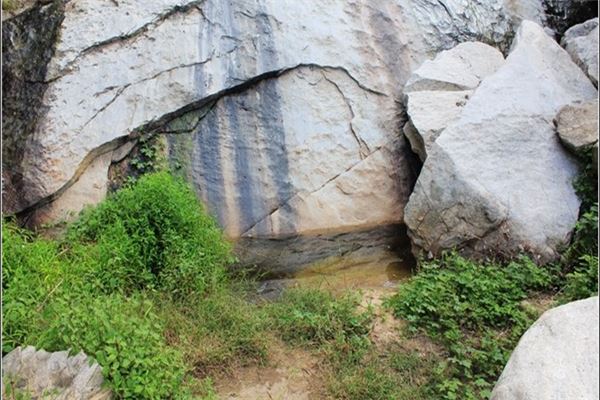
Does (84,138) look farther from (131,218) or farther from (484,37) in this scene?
(484,37)

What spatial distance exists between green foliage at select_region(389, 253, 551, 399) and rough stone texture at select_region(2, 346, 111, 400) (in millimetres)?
2063

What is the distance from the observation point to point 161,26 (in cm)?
633

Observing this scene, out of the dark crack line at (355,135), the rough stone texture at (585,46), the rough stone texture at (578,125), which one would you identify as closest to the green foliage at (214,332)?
the dark crack line at (355,135)

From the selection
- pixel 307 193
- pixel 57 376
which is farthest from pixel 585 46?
pixel 57 376

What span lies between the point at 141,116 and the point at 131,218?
128 centimetres

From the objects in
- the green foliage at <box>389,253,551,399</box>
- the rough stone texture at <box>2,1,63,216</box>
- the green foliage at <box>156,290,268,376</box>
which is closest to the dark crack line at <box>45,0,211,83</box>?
the rough stone texture at <box>2,1,63,216</box>

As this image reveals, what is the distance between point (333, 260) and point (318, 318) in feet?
4.85

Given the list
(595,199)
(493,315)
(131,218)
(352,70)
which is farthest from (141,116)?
(595,199)

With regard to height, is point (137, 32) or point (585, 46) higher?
point (137, 32)

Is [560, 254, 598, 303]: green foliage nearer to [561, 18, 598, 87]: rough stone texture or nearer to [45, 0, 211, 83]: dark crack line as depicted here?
[561, 18, 598, 87]: rough stone texture

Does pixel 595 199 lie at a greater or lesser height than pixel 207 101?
lesser

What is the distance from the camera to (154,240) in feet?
16.9

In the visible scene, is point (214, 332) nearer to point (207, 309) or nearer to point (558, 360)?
point (207, 309)

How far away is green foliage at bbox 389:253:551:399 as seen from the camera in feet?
13.2
